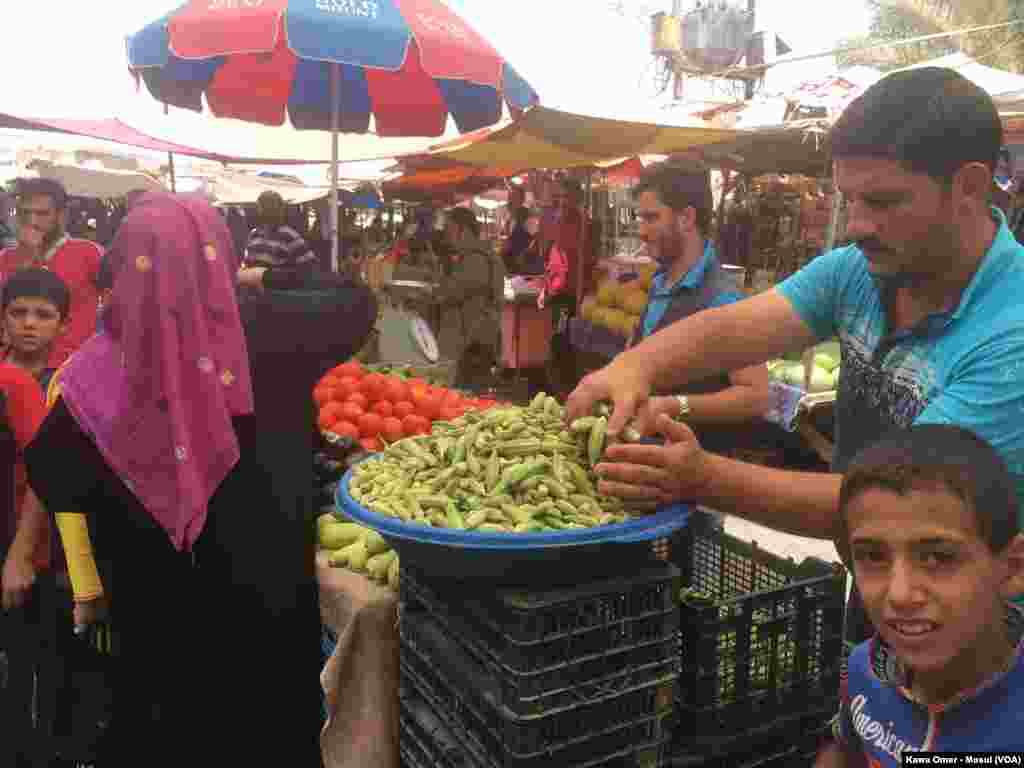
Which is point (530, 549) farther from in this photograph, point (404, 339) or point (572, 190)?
point (572, 190)

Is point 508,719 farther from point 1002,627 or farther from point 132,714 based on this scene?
point 132,714

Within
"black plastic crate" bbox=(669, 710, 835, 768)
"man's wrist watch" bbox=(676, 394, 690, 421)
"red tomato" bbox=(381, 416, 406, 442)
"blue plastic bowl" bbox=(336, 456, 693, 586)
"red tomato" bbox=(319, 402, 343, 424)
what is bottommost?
"black plastic crate" bbox=(669, 710, 835, 768)

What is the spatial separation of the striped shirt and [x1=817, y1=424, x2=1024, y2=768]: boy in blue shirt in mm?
3017

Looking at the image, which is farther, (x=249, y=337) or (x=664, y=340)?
(x=249, y=337)

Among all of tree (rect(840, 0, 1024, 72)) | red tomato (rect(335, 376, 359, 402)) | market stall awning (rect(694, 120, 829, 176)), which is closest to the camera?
red tomato (rect(335, 376, 359, 402))

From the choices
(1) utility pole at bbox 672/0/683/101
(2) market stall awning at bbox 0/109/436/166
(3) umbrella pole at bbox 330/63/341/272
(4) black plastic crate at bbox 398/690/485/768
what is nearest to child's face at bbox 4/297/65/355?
(3) umbrella pole at bbox 330/63/341/272

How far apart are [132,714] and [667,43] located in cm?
2034

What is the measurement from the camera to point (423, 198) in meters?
17.6

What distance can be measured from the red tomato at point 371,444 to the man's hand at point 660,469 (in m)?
2.19

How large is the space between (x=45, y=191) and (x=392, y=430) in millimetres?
3210

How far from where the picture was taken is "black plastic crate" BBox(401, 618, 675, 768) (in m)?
1.88

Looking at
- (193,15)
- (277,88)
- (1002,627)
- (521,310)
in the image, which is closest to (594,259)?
(521,310)

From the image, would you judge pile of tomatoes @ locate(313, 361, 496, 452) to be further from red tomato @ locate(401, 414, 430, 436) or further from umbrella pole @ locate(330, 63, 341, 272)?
umbrella pole @ locate(330, 63, 341, 272)

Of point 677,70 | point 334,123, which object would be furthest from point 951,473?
point 677,70
